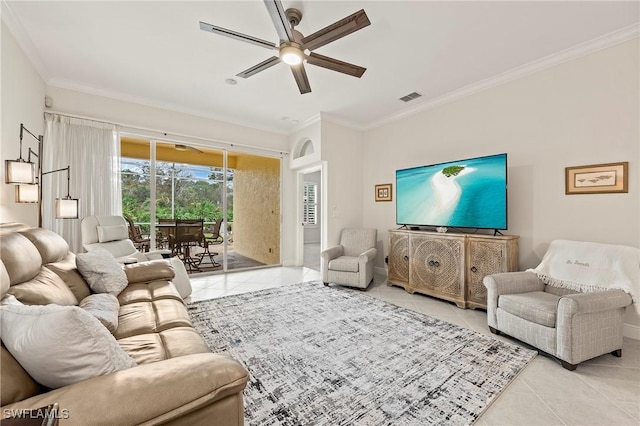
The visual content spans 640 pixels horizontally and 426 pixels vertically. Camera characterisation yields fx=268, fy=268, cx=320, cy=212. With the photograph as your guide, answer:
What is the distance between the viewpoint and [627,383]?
6.03ft

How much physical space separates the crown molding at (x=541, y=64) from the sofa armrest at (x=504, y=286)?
2348 mm

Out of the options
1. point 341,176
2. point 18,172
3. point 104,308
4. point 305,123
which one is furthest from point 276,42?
point 104,308

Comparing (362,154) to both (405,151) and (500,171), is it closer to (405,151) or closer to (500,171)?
(405,151)

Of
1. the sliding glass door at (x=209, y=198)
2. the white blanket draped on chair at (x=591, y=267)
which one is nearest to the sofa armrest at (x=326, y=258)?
the sliding glass door at (x=209, y=198)

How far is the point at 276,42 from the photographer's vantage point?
110 inches

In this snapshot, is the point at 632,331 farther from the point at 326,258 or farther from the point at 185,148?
the point at 185,148

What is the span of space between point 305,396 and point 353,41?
3.06 meters

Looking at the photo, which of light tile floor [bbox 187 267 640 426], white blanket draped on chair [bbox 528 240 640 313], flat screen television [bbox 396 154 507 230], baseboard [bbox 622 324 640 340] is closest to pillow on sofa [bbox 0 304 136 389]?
light tile floor [bbox 187 267 640 426]

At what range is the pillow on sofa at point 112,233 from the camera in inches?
136

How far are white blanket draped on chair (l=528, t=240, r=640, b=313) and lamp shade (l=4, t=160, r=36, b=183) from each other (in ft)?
15.5

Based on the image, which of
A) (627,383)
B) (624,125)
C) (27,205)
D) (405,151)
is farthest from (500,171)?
(27,205)

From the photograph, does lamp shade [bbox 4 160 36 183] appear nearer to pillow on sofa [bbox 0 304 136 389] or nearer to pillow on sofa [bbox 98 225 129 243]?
pillow on sofa [bbox 98 225 129 243]

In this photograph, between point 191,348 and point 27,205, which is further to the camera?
point 27,205

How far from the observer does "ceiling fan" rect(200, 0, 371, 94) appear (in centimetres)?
193
